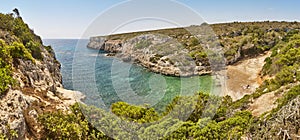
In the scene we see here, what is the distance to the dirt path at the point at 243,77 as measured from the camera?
30.7 meters

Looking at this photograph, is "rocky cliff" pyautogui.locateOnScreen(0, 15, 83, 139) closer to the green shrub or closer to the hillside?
the hillside

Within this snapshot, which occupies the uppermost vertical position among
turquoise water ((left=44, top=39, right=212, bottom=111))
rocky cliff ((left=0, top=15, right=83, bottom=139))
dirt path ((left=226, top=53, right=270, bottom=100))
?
rocky cliff ((left=0, top=15, right=83, bottom=139))

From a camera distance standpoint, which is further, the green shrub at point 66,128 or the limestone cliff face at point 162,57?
the limestone cliff face at point 162,57

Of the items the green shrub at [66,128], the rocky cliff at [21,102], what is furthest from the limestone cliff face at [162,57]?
the green shrub at [66,128]

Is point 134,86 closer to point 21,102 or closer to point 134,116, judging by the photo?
point 134,116

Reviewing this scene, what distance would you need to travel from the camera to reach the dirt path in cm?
3072

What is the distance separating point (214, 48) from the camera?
51.2 metres

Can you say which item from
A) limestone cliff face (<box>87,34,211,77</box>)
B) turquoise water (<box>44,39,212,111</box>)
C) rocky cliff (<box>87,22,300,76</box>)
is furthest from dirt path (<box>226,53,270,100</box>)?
limestone cliff face (<box>87,34,211,77</box>)

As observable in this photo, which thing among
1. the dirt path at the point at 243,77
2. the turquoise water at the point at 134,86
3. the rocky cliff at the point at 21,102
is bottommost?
the turquoise water at the point at 134,86

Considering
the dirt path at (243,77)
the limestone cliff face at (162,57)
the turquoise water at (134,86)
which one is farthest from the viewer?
the limestone cliff face at (162,57)

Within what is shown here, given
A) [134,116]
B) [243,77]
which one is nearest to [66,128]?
[134,116]

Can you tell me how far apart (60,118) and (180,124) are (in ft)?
21.8

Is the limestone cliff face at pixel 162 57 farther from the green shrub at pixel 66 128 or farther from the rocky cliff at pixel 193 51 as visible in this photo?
the green shrub at pixel 66 128

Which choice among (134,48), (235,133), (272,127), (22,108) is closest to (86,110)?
(22,108)
